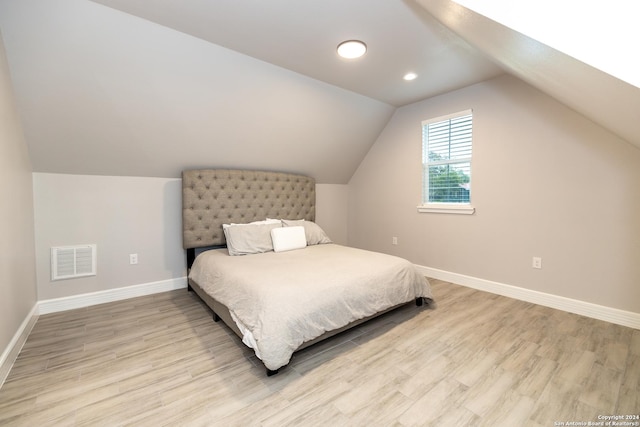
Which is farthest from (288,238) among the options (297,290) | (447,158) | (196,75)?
(447,158)

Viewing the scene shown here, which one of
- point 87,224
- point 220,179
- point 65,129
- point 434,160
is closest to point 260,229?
point 220,179

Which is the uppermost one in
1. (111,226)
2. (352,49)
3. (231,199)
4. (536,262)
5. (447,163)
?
(352,49)

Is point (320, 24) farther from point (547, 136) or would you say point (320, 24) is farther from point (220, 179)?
point (547, 136)

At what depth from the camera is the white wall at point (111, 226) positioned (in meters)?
2.67

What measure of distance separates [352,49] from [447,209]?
87.8 inches

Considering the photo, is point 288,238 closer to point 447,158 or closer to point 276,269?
point 276,269

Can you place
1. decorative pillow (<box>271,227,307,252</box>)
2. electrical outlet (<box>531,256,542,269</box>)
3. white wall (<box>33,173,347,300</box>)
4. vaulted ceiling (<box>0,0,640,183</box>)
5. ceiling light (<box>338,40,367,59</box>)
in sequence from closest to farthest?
1. vaulted ceiling (<box>0,0,640,183</box>)
2. ceiling light (<box>338,40,367,59</box>)
3. white wall (<box>33,173,347,300</box>)
4. electrical outlet (<box>531,256,542,269</box>)
5. decorative pillow (<box>271,227,307,252</box>)

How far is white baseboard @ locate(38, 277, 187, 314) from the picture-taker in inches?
105

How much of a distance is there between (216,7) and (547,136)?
3158mm

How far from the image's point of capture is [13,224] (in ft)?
6.59

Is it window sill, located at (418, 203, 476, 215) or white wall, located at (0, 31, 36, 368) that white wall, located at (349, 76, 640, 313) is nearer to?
window sill, located at (418, 203, 476, 215)

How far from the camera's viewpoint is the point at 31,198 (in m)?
2.56

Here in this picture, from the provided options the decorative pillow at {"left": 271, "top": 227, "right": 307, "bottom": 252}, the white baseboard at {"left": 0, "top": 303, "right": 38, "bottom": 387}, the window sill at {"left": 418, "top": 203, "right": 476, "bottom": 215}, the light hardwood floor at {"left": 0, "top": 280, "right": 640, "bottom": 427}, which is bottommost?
the light hardwood floor at {"left": 0, "top": 280, "right": 640, "bottom": 427}

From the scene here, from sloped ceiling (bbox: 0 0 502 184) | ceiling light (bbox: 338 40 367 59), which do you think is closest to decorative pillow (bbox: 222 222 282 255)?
sloped ceiling (bbox: 0 0 502 184)
